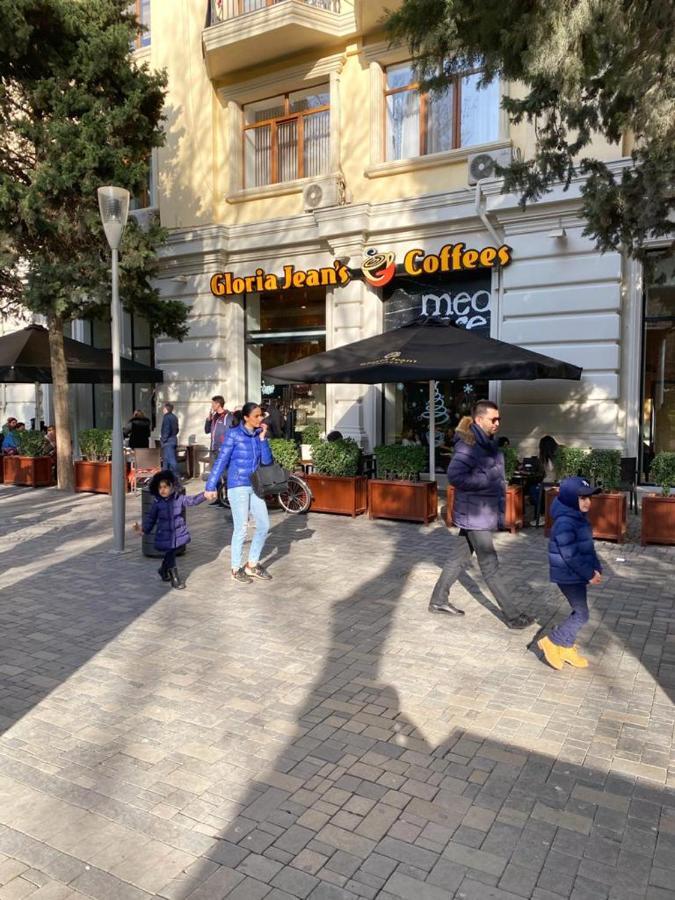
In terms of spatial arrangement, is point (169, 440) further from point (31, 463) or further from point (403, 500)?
point (403, 500)

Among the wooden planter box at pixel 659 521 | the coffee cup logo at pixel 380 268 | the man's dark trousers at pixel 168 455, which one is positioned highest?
the coffee cup logo at pixel 380 268

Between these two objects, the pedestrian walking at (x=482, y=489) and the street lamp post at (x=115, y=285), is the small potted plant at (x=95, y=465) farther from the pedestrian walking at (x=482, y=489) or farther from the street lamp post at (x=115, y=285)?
the pedestrian walking at (x=482, y=489)

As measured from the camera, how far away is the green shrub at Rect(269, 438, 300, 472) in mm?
11266

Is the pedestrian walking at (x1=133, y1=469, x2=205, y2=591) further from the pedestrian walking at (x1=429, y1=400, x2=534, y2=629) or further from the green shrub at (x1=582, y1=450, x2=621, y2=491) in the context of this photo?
the green shrub at (x1=582, y1=450, x2=621, y2=491)

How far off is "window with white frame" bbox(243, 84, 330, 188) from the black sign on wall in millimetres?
3070

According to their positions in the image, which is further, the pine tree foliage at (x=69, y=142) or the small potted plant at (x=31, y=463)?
the small potted plant at (x=31, y=463)

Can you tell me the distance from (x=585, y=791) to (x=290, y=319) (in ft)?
43.8

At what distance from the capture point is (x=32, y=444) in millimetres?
14414

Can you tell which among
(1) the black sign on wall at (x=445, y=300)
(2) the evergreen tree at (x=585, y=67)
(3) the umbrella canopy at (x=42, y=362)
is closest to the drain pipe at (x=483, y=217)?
(1) the black sign on wall at (x=445, y=300)

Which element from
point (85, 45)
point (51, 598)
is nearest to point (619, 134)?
point (51, 598)

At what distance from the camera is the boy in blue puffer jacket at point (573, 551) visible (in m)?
4.70

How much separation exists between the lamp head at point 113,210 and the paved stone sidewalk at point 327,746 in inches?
168

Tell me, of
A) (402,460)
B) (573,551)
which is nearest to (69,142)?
(402,460)

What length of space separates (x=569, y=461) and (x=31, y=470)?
10.4 meters
